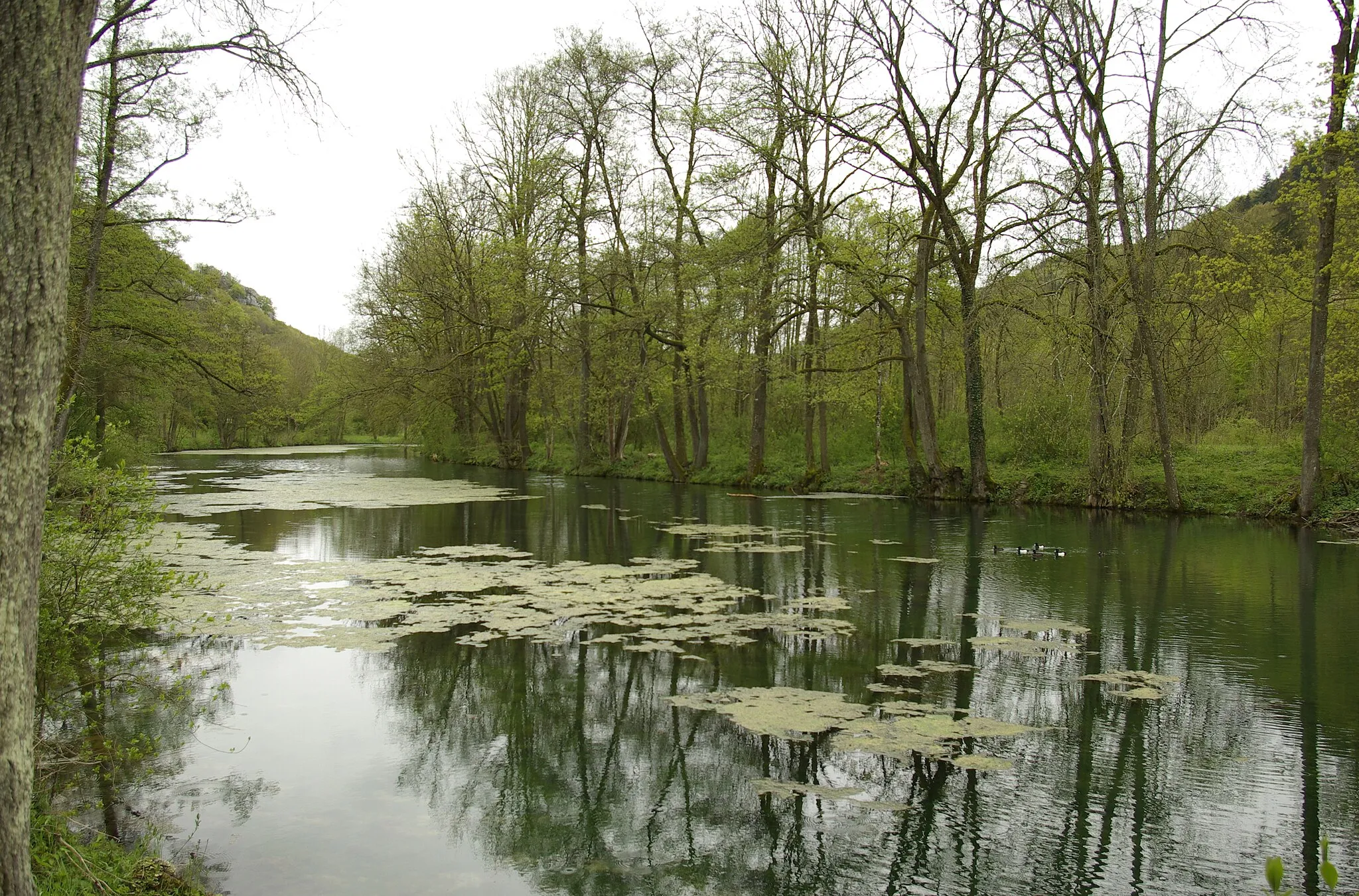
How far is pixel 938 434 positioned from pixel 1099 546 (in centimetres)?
1180

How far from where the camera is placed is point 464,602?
32.9 feet

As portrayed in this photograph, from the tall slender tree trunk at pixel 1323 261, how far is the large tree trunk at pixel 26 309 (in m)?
17.3

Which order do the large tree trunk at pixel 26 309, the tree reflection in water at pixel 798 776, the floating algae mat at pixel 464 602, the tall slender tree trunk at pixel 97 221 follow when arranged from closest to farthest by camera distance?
1. the large tree trunk at pixel 26 309
2. the tree reflection in water at pixel 798 776
3. the floating algae mat at pixel 464 602
4. the tall slender tree trunk at pixel 97 221

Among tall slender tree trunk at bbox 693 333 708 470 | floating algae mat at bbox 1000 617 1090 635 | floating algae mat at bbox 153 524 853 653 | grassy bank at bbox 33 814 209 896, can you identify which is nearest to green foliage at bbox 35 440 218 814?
grassy bank at bbox 33 814 209 896

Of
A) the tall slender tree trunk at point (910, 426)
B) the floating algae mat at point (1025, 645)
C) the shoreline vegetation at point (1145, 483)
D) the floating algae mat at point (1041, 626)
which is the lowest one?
the floating algae mat at point (1025, 645)

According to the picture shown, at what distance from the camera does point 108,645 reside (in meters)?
8.06

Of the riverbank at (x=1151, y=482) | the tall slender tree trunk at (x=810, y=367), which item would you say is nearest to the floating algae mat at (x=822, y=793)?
the riverbank at (x=1151, y=482)

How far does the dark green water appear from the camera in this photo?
4.21 metres

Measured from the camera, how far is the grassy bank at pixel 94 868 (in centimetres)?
331

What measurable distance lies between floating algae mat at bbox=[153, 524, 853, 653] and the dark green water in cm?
40

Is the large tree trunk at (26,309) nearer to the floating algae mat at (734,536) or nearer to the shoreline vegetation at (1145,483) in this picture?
the floating algae mat at (734,536)

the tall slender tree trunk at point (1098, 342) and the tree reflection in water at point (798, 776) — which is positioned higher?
the tall slender tree trunk at point (1098, 342)

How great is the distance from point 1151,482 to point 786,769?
58.1 ft

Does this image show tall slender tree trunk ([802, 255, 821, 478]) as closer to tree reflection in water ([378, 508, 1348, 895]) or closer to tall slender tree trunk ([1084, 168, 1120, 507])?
tall slender tree trunk ([1084, 168, 1120, 507])
